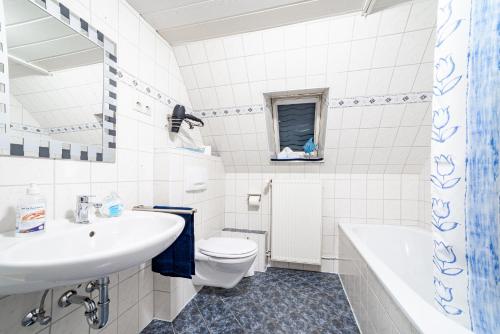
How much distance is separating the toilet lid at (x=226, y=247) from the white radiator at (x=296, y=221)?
626 millimetres

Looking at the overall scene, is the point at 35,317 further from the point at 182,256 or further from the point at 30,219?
the point at 182,256

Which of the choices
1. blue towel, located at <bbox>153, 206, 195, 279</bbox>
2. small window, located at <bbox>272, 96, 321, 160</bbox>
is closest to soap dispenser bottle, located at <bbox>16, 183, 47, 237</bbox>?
blue towel, located at <bbox>153, 206, 195, 279</bbox>

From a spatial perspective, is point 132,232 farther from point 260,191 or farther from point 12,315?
point 260,191

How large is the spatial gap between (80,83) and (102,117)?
0.18m

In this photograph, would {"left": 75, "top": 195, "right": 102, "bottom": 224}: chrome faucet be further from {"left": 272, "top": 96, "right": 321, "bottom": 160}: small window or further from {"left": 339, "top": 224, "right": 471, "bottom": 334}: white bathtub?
{"left": 272, "top": 96, "right": 321, "bottom": 160}: small window

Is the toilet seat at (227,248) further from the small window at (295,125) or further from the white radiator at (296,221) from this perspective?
the small window at (295,125)

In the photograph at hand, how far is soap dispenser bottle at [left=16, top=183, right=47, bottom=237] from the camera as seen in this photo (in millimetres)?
762

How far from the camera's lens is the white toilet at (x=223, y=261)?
61.1 inches

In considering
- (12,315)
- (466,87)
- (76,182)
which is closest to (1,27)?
(76,182)

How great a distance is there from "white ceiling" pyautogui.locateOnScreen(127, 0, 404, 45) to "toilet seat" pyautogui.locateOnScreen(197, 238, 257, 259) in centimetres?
164

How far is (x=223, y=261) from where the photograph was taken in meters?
1.55

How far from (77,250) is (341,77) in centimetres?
199

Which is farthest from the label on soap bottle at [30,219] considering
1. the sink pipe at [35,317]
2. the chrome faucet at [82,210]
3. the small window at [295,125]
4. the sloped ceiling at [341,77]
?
the small window at [295,125]

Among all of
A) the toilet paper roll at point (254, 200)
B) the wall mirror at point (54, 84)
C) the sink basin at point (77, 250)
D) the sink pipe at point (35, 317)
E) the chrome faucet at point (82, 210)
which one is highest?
the wall mirror at point (54, 84)
